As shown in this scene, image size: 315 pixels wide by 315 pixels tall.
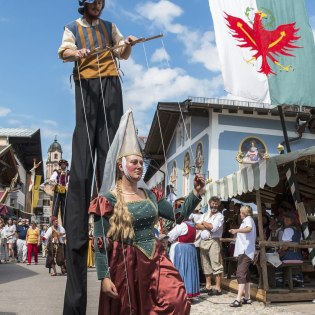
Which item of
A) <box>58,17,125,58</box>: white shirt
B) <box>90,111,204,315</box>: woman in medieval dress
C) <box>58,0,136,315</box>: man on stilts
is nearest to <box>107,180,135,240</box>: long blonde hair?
<box>90,111,204,315</box>: woman in medieval dress

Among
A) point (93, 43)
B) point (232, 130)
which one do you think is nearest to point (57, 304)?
point (93, 43)

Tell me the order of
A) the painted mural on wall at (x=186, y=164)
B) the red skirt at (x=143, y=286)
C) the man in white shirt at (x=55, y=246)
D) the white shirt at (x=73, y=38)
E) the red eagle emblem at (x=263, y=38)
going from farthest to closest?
the painted mural on wall at (x=186, y=164) < the man in white shirt at (x=55, y=246) < the red eagle emblem at (x=263, y=38) < the white shirt at (x=73, y=38) < the red skirt at (x=143, y=286)

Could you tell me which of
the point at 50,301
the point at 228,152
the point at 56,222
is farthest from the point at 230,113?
the point at 50,301

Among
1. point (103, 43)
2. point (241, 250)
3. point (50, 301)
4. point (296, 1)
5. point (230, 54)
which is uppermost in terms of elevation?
point (296, 1)


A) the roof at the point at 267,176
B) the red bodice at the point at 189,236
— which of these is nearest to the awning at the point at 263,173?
the roof at the point at 267,176

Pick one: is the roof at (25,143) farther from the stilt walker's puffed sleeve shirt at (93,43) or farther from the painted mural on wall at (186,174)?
the stilt walker's puffed sleeve shirt at (93,43)

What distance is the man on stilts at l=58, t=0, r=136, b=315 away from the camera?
10.8 ft

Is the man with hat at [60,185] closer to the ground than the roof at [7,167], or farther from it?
closer to the ground

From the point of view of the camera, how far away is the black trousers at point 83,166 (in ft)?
10.7

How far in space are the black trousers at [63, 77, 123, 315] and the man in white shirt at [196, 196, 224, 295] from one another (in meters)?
5.84

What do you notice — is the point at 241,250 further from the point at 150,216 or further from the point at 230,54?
the point at 150,216

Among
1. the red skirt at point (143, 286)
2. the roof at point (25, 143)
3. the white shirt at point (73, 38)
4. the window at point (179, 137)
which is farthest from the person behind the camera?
the roof at point (25, 143)

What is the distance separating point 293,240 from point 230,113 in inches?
527

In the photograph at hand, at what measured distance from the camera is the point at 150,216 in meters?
3.22
